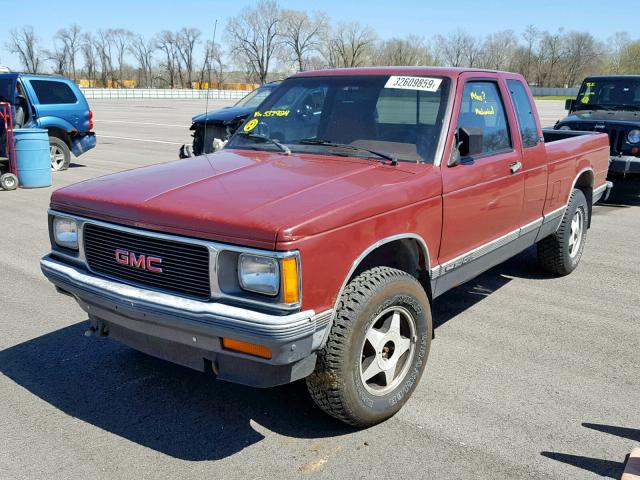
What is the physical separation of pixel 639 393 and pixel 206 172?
2.96 m

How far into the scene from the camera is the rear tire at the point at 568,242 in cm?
595

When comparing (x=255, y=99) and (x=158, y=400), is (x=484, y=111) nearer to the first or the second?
(x=158, y=400)

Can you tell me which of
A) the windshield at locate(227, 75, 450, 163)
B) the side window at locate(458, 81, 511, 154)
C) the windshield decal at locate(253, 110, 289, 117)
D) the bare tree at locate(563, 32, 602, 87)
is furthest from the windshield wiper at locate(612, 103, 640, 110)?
the bare tree at locate(563, 32, 602, 87)

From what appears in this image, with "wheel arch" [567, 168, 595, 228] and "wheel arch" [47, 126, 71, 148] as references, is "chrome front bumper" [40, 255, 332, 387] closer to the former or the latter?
"wheel arch" [567, 168, 595, 228]

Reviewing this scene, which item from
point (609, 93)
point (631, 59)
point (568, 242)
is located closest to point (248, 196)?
point (568, 242)

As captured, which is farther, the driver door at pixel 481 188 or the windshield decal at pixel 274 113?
the windshield decal at pixel 274 113

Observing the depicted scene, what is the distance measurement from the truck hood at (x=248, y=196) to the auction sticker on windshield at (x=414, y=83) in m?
0.72

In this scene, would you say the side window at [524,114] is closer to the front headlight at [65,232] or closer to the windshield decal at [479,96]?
the windshield decal at [479,96]

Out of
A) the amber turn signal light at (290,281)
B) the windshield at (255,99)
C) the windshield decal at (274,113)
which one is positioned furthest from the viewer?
the windshield at (255,99)

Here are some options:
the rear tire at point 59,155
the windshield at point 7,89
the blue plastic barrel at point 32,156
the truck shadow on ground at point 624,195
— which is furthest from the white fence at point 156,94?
the truck shadow on ground at point 624,195

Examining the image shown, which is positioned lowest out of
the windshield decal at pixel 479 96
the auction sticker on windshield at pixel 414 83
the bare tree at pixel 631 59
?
the windshield decal at pixel 479 96

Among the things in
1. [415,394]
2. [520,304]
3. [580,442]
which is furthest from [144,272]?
Result: [520,304]

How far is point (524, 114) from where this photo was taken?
5.18 metres

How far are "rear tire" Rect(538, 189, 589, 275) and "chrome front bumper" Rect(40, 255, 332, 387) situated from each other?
368 cm
